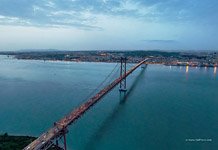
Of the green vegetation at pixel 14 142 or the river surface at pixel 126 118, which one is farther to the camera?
the river surface at pixel 126 118

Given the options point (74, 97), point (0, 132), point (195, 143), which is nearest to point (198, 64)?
point (74, 97)

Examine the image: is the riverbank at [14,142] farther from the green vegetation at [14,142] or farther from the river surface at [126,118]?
the river surface at [126,118]

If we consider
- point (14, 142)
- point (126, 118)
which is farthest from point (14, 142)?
point (126, 118)

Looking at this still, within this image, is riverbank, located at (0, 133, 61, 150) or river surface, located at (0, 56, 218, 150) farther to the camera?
river surface, located at (0, 56, 218, 150)

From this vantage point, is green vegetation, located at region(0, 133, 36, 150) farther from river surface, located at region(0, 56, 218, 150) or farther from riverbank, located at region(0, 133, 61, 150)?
river surface, located at region(0, 56, 218, 150)

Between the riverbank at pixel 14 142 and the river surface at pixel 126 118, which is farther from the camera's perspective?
the river surface at pixel 126 118

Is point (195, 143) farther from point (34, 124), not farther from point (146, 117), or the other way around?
point (34, 124)

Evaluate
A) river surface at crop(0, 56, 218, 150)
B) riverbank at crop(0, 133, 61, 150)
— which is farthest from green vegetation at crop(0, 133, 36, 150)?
river surface at crop(0, 56, 218, 150)

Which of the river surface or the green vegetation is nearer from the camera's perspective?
the green vegetation

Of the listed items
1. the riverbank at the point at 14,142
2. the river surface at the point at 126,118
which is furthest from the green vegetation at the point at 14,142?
the river surface at the point at 126,118
